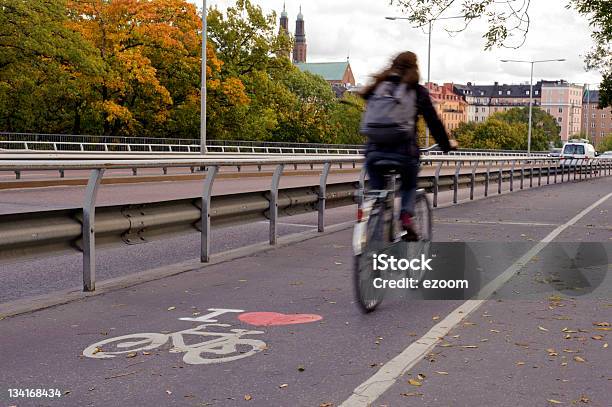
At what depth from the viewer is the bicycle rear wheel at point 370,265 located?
649cm

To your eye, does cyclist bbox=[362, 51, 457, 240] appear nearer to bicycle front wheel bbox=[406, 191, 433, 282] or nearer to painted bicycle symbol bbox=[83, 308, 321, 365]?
bicycle front wheel bbox=[406, 191, 433, 282]

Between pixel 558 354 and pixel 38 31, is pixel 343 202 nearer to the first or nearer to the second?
pixel 558 354

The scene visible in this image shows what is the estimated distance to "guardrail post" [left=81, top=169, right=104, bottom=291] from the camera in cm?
729

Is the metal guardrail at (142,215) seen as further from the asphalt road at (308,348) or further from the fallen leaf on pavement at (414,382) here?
the fallen leaf on pavement at (414,382)

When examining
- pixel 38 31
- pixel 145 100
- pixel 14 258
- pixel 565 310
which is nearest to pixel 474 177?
pixel 565 310

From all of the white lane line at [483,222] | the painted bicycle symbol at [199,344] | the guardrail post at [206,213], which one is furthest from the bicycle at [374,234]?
the white lane line at [483,222]

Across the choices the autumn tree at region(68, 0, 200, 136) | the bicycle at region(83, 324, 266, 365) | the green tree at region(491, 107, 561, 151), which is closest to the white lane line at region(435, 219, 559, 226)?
the bicycle at region(83, 324, 266, 365)

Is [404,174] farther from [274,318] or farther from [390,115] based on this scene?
[274,318]

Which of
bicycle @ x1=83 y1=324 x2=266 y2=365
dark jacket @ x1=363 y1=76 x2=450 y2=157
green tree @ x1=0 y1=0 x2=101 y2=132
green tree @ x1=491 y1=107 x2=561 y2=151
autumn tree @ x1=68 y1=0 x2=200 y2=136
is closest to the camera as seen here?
bicycle @ x1=83 y1=324 x2=266 y2=365

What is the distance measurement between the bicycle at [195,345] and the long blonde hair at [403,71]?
6.93 ft

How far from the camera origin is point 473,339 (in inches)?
227

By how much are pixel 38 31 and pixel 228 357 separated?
40.9 metres

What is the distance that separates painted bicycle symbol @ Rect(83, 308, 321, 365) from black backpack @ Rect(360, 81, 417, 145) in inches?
59.4

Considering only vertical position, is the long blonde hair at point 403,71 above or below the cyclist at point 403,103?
above
